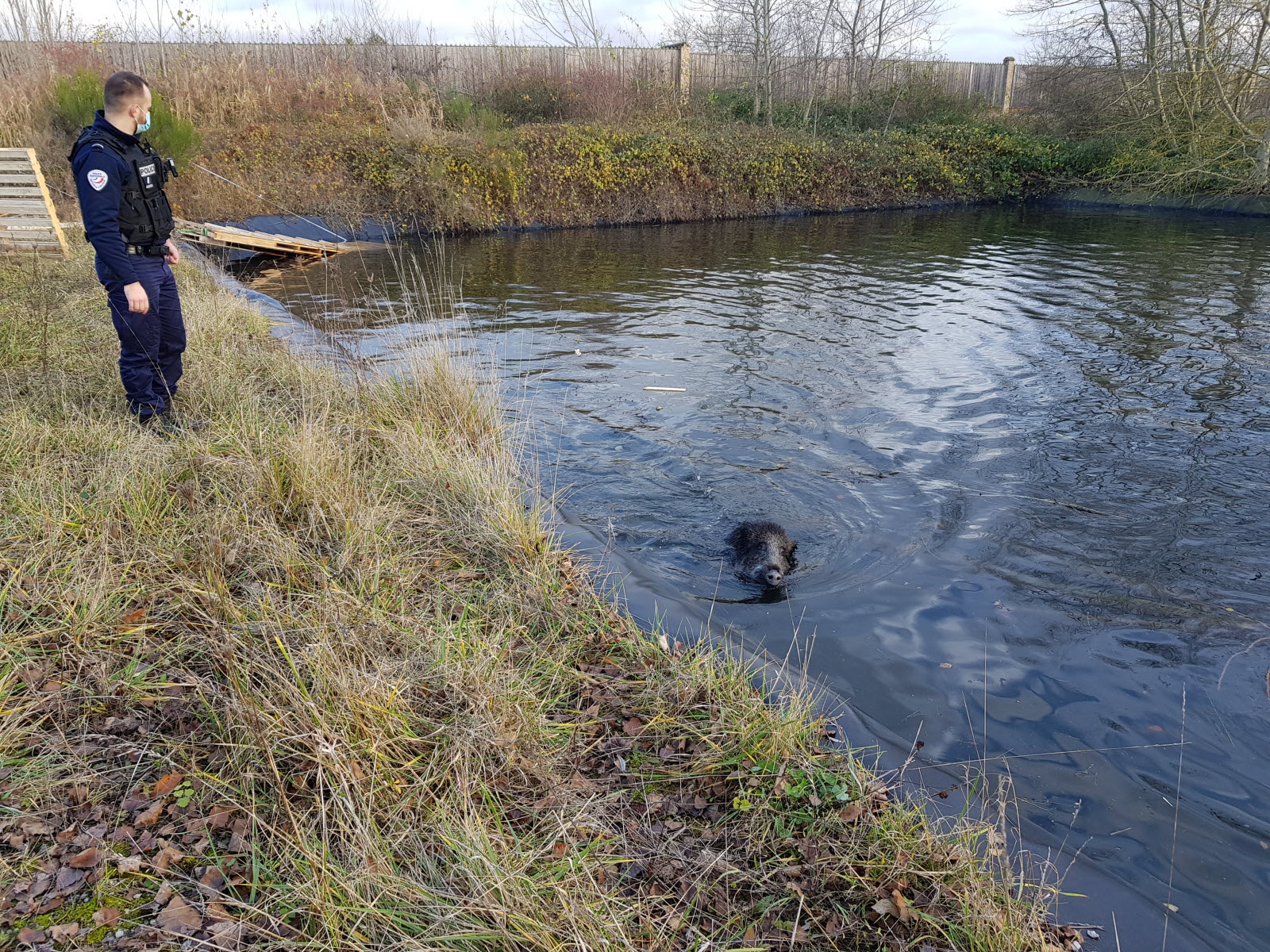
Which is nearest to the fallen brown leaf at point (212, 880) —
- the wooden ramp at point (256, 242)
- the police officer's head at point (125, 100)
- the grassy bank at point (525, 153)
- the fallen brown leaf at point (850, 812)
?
the fallen brown leaf at point (850, 812)

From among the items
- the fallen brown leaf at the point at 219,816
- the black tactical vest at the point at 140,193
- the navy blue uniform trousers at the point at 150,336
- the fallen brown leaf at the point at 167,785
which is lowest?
the fallen brown leaf at the point at 219,816

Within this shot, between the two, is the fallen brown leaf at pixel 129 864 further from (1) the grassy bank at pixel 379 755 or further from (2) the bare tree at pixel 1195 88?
(2) the bare tree at pixel 1195 88

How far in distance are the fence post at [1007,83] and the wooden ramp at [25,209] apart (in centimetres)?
3029

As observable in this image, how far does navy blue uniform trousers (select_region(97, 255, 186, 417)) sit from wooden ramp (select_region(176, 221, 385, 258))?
7790 mm

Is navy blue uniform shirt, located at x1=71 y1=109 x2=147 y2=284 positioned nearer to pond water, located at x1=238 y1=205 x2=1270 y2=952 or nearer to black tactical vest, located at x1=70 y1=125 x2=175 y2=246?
black tactical vest, located at x1=70 y1=125 x2=175 y2=246

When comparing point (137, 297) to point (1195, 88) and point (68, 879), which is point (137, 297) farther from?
point (1195, 88)

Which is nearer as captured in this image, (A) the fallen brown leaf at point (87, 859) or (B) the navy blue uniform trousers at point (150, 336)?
(A) the fallen brown leaf at point (87, 859)

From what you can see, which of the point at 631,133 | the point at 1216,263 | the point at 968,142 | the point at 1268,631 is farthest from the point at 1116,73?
the point at 1268,631

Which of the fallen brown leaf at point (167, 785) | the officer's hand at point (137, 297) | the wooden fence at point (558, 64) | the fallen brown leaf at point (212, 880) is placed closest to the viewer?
the fallen brown leaf at point (212, 880)

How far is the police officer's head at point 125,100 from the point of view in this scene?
4.92 metres

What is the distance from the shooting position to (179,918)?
7.80 ft

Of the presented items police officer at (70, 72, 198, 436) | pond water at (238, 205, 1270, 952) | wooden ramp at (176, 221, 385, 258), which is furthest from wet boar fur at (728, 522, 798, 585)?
wooden ramp at (176, 221, 385, 258)

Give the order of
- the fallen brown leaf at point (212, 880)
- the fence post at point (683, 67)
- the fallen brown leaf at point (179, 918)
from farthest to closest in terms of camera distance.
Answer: the fence post at point (683, 67)
the fallen brown leaf at point (212, 880)
the fallen brown leaf at point (179, 918)

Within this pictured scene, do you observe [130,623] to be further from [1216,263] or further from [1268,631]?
[1216,263]
